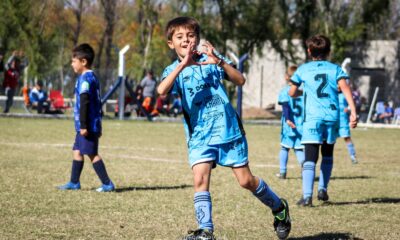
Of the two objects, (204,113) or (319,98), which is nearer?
(204,113)

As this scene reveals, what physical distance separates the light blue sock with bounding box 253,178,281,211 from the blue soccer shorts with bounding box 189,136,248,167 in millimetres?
327

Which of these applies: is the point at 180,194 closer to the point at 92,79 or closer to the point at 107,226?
the point at 92,79

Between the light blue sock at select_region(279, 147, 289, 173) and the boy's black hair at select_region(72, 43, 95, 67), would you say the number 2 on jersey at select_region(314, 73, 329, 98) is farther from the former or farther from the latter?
the light blue sock at select_region(279, 147, 289, 173)

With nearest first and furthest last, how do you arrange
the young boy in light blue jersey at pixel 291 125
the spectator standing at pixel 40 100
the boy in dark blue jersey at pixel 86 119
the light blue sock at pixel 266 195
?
the light blue sock at pixel 266 195
the boy in dark blue jersey at pixel 86 119
the young boy in light blue jersey at pixel 291 125
the spectator standing at pixel 40 100

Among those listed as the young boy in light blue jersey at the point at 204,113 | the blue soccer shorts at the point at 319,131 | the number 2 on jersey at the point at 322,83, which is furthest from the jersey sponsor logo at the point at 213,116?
the number 2 on jersey at the point at 322,83

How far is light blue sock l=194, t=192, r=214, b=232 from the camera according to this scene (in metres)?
5.40

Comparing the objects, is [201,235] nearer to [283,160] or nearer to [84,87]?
[84,87]

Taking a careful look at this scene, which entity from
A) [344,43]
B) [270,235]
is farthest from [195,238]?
[344,43]

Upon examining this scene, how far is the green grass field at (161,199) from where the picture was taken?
248 inches

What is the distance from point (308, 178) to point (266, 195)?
209cm

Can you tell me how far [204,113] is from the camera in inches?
221

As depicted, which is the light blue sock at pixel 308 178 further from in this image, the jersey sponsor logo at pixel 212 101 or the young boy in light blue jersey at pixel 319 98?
the jersey sponsor logo at pixel 212 101

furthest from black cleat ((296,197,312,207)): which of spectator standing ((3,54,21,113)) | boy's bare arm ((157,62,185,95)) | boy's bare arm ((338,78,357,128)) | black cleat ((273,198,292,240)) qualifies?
spectator standing ((3,54,21,113))

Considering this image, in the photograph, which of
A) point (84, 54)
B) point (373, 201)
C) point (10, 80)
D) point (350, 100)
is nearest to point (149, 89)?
point (10, 80)
